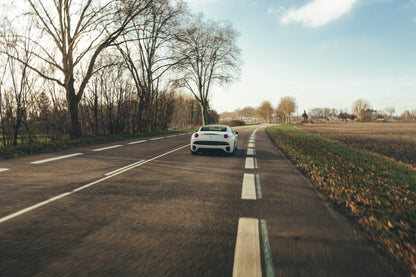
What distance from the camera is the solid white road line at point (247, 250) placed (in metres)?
2.30

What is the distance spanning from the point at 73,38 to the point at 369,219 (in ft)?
52.1

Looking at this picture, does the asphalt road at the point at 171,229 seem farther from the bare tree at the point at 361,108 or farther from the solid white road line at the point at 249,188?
the bare tree at the point at 361,108

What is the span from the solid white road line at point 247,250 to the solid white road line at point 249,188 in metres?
1.18

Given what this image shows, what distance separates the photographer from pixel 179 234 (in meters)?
3.02

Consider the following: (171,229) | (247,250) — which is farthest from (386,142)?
(171,229)

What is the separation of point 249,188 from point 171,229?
2.53 metres

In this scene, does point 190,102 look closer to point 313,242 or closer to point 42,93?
point 42,93

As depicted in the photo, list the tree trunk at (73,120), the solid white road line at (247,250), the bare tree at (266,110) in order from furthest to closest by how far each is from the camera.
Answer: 1. the bare tree at (266,110)
2. the tree trunk at (73,120)
3. the solid white road line at (247,250)

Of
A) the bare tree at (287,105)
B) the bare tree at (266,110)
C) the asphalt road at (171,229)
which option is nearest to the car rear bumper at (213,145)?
the asphalt road at (171,229)

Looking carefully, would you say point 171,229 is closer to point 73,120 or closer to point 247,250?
point 247,250

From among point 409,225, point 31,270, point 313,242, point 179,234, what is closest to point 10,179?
point 31,270

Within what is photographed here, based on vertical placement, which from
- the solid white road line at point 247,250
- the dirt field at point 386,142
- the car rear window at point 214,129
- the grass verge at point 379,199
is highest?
the car rear window at point 214,129

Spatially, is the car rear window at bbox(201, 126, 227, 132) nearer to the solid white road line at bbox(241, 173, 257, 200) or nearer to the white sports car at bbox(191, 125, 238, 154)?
the white sports car at bbox(191, 125, 238, 154)

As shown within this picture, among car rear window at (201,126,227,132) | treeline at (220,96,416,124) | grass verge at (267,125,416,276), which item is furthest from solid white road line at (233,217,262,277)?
treeline at (220,96,416,124)
